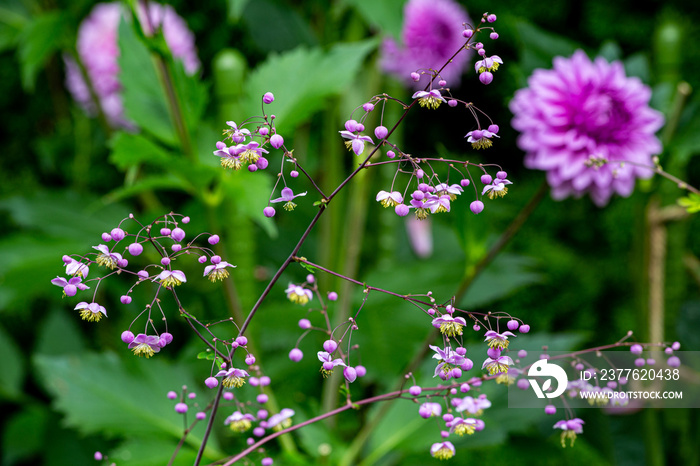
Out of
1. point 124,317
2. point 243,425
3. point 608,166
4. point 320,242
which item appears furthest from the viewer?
point 124,317

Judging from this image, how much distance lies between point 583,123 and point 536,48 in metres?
0.09

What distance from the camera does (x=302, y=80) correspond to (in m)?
0.46

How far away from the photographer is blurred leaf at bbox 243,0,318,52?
559mm

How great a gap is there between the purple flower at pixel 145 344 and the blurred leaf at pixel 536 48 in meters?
0.33

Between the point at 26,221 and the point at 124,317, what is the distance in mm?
165

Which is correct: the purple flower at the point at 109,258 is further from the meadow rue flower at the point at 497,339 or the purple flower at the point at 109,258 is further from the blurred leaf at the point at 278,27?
the blurred leaf at the point at 278,27

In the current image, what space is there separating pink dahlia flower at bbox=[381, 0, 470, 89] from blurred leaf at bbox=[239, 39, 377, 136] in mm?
134

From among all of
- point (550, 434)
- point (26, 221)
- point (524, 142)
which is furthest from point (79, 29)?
point (550, 434)

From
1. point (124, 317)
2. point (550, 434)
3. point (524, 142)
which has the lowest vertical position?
point (124, 317)

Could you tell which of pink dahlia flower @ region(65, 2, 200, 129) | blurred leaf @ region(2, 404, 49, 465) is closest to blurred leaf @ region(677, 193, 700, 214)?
pink dahlia flower @ region(65, 2, 200, 129)

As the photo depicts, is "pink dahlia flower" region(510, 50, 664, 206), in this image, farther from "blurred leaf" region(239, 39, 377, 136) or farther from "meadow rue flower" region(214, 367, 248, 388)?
"meadow rue flower" region(214, 367, 248, 388)

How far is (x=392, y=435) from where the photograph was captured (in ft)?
1.54

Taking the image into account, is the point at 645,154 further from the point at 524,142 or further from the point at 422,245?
the point at 422,245

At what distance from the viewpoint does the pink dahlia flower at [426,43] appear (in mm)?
592
